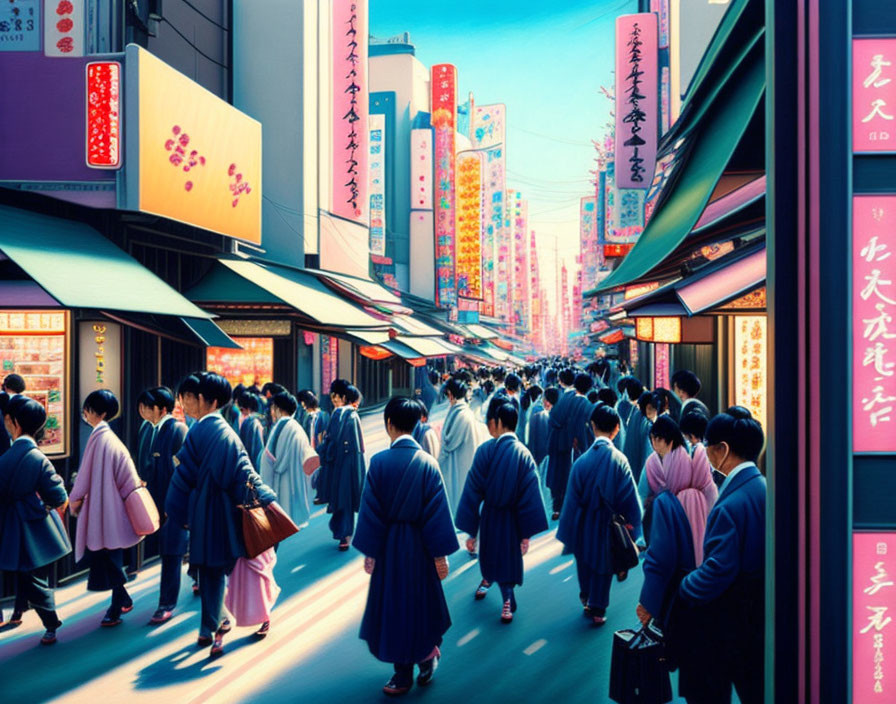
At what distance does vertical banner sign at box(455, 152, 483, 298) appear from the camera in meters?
30.1

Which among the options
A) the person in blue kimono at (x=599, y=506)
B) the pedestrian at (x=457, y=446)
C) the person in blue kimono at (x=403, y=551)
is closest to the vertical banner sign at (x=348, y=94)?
the pedestrian at (x=457, y=446)

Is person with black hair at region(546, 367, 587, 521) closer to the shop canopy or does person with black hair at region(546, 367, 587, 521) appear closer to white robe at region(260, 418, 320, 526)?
white robe at region(260, 418, 320, 526)

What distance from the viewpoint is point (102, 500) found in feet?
18.7

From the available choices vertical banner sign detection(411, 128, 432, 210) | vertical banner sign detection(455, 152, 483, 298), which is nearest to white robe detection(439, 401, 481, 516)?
vertical banner sign detection(455, 152, 483, 298)

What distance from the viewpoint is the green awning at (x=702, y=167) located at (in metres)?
6.05

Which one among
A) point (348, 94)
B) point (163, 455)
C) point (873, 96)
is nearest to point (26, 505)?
point (163, 455)

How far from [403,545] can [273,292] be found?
8.35 m

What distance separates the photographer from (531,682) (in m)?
4.75

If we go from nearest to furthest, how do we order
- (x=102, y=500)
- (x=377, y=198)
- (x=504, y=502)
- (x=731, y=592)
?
(x=731, y=592) → (x=102, y=500) → (x=504, y=502) → (x=377, y=198)

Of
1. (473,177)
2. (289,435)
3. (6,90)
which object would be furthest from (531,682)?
(473,177)

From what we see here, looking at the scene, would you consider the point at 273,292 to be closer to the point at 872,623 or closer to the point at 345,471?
the point at 345,471

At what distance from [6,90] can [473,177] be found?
23689mm

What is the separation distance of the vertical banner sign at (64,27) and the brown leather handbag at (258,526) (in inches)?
233

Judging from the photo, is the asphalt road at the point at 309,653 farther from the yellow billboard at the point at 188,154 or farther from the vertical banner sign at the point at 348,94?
the vertical banner sign at the point at 348,94
